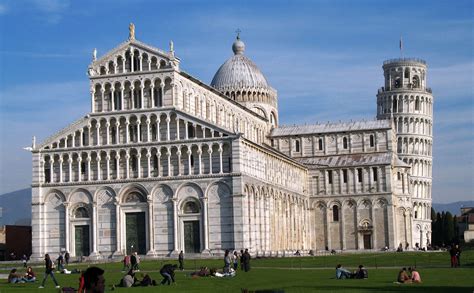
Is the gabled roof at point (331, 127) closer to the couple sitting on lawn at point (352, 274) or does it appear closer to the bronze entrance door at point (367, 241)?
the bronze entrance door at point (367, 241)

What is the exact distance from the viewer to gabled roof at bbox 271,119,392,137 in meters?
111

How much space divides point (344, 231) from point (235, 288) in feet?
229

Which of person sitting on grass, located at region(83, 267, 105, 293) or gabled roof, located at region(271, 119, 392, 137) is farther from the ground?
gabled roof, located at region(271, 119, 392, 137)

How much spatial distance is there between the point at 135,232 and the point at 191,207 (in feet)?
19.6

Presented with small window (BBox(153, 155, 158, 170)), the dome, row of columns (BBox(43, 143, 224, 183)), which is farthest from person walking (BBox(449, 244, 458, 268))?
the dome

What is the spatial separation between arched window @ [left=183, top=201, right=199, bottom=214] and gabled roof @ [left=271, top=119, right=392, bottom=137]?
35.5 m

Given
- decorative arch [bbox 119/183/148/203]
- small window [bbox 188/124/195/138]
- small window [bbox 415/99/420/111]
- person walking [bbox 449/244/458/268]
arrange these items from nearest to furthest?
person walking [bbox 449/244/458/268], small window [bbox 188/124/195/138], decorative arch [bbox 119/183/148/203], small window [bbox 415/99/420/111]

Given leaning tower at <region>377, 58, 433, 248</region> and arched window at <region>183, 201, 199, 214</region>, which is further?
leaning tower at <region>377, 58, 433, 248</region>

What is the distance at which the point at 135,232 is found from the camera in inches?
3211

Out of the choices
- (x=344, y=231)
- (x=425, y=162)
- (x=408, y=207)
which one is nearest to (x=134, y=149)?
(x=344, y=231)

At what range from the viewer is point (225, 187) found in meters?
78.4

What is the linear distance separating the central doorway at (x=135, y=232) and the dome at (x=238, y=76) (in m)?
36.3

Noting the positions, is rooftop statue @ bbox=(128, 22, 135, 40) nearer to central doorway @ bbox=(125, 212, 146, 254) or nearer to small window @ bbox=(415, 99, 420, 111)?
central doorway @ bbox=(125, 212, 146, 254)

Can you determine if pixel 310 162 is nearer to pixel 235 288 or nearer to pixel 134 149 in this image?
pixel 134 149
